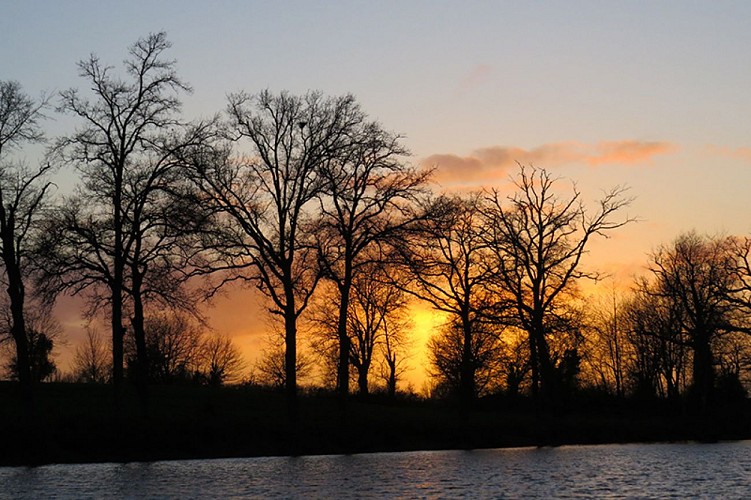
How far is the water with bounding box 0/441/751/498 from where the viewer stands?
86.7 feet

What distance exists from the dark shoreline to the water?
8.68 feet

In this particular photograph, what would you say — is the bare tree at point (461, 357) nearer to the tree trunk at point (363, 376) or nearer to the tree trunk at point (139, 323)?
the tree trunk at point (363, 376)

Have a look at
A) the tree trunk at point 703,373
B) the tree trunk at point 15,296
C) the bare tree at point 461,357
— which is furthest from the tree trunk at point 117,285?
the tree trunk at point 703,373

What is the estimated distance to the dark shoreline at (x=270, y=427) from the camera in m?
42.6

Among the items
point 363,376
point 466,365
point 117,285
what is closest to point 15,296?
point 117,285

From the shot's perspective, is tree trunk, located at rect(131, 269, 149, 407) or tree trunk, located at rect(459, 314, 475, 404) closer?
tree trunk, located at rect(131, 269, 149, 407)

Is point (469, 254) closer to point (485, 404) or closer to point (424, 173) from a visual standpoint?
point (424, 173)

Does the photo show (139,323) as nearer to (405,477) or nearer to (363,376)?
(405,477)

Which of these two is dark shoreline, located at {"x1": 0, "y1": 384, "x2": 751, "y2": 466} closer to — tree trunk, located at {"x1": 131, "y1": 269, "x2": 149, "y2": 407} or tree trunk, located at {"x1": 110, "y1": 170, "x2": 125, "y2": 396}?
tree trunk, located at {"x1": 131, "y1": 269, "x2": 149, "y2": 407}

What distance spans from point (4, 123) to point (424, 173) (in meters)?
22.2

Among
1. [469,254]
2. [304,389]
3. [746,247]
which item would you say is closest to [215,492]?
[469,254]

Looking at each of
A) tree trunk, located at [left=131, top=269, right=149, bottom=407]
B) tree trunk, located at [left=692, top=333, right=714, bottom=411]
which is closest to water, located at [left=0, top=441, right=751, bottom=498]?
tree trunk, located at [left=131, top=269, right=149, bottom=407]

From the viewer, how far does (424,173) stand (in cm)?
5175

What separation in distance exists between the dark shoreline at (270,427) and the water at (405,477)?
8.68ft
